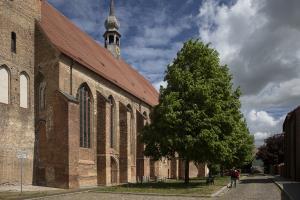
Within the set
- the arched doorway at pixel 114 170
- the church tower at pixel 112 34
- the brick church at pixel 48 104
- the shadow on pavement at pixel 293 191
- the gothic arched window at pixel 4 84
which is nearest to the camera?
the shadow on pavement at pixel 293 191

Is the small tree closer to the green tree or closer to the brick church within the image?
the green tree

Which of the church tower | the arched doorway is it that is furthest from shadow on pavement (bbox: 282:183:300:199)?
the church tower

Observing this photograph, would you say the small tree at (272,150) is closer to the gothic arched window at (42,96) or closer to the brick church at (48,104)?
the brick church at (48,104)

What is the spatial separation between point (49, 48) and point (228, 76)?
1342cm

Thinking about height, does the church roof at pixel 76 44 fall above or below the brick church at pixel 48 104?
above

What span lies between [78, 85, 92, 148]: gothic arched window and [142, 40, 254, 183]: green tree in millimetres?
4086

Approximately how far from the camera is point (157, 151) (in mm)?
29891

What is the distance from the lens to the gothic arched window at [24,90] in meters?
25.5

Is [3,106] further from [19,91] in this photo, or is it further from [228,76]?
[228,76]

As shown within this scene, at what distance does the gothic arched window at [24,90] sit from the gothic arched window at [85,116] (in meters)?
4.45

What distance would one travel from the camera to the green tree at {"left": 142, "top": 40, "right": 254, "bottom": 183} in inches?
1077

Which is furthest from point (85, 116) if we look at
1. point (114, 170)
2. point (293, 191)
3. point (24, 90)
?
point (293, 191)

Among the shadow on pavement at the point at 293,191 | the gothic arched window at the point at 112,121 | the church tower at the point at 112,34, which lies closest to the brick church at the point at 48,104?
the gothic arched window at the point at 112,121

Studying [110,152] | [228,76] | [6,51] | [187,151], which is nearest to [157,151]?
[187,151]
